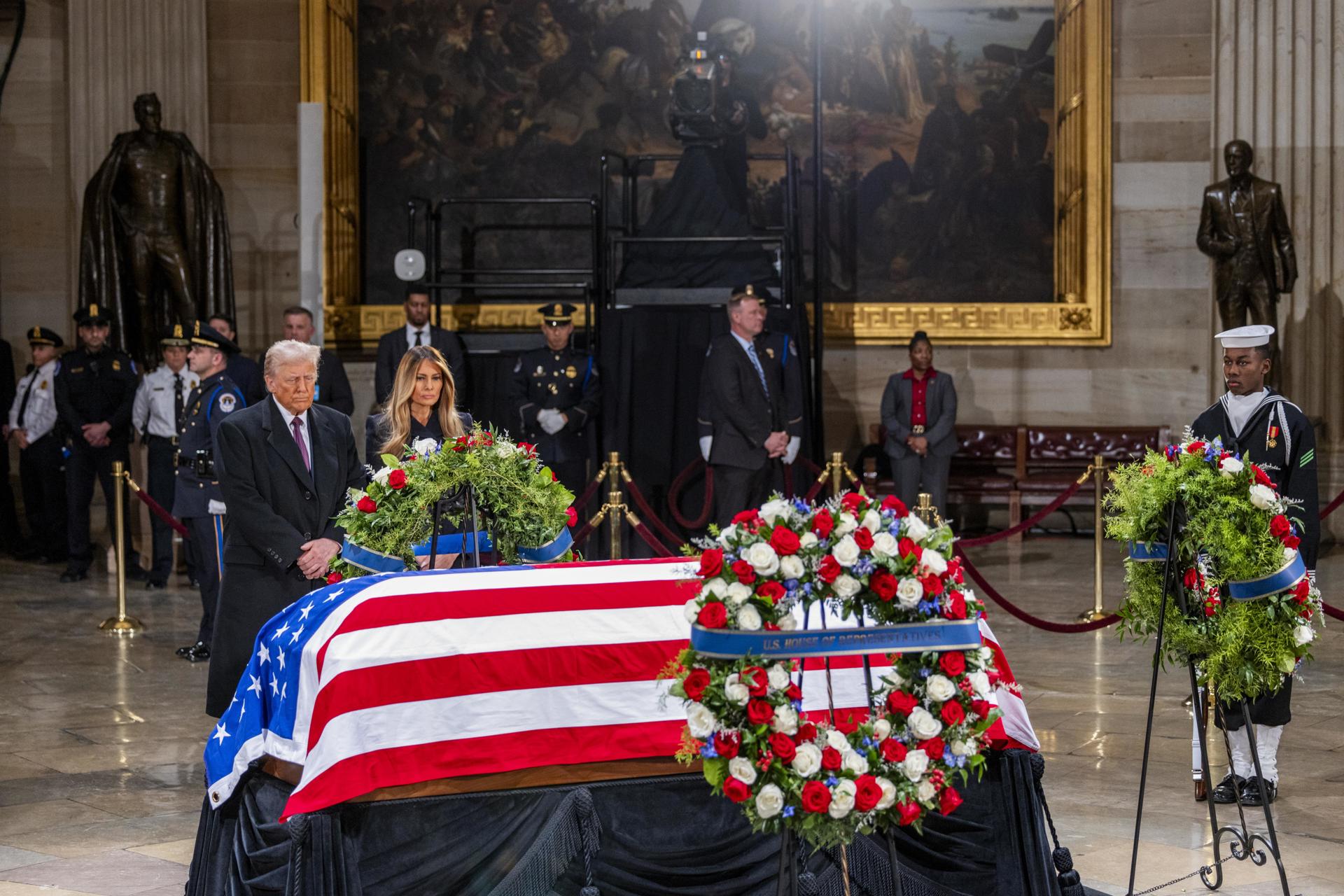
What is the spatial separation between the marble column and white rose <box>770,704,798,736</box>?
1047cm

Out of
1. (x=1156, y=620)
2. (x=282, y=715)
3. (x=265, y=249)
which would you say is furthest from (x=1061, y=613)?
(x=265, y=249)

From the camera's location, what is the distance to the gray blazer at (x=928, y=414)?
1156 centimetres

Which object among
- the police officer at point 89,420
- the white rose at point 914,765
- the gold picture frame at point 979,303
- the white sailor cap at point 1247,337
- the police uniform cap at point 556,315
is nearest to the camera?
the white rose at point 914,765

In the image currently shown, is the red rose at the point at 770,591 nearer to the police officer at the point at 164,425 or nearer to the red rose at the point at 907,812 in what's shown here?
the red rose at the point at 907,812

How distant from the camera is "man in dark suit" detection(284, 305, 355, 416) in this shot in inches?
430

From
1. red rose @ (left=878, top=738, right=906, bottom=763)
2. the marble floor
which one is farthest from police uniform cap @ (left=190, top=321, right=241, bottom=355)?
red rose @ (left=878, top=738, right=906, bottom=763)

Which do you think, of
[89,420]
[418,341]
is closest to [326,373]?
[418,341]

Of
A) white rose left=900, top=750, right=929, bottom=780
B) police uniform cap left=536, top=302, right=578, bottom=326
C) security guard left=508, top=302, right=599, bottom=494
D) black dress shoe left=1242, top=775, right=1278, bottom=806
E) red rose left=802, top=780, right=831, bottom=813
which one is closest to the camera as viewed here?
red rose left=802, top=780, right=831, bottom=813

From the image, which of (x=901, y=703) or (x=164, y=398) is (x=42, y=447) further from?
(x=901, y=703)

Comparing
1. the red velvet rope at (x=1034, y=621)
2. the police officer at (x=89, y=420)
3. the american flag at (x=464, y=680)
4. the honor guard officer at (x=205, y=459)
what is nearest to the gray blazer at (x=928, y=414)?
the red velvet rope at (x=1034, y=621)

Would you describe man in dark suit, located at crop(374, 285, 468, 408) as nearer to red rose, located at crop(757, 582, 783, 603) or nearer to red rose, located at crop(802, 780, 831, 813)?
red rose, located at crop(757, 582, 783, 603)

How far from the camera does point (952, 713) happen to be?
340cm

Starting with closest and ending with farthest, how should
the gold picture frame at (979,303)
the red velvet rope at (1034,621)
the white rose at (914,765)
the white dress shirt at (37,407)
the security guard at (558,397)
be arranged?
the white rose at (914,765), the red velvet rope at (1034,621), the security guard at (558,397), the white dress shirt at (37,407), the gold picture frame at (979,303)

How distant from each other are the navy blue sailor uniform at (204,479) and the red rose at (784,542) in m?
4.86
